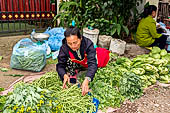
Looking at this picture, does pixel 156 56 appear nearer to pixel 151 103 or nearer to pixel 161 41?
pixel 151 103

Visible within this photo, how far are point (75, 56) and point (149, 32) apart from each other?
313 cm

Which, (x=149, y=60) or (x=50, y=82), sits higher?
(x=149, y=60)

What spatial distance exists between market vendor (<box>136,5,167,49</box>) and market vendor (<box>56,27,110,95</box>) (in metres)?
2.77

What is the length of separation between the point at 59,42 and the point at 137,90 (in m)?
2.65

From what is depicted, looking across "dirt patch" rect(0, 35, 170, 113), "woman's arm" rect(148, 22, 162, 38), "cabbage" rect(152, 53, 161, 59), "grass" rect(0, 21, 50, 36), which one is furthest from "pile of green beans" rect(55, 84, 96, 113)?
"grass" rect(0, 21, 50, 36)

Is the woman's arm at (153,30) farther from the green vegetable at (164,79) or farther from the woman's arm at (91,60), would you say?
the woman's arm at (91,60)

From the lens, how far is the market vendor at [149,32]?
4965 mm

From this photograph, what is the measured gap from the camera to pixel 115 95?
2826mm

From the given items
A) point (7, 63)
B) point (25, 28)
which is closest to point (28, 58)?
point (7, 63)

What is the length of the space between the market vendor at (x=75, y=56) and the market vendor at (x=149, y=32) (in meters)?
2.77

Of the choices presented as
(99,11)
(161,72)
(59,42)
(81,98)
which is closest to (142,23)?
(99,11)

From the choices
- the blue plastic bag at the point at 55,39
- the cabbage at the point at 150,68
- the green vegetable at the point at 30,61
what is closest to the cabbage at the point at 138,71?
the cabbage at the point at 150,68

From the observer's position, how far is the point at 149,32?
17.0 feet

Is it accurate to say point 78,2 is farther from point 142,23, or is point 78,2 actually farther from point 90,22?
point 142,23
